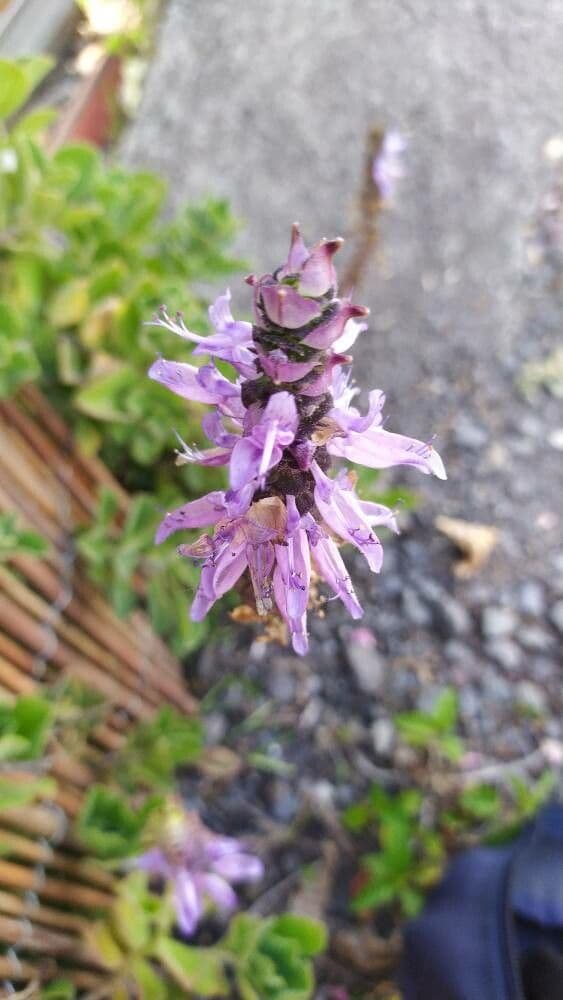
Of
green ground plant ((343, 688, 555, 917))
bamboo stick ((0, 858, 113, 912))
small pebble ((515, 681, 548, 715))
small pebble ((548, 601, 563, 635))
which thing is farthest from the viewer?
small pebble ((548, 601, 563, 635))

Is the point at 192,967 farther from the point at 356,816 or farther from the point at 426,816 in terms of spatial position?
the point at 426,816

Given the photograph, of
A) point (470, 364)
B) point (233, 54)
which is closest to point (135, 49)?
point (233, 54)

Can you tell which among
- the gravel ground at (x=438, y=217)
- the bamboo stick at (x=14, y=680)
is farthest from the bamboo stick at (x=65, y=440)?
the gravel ground at (x=438, y=217)

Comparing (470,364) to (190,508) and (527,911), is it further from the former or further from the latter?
(190,508)

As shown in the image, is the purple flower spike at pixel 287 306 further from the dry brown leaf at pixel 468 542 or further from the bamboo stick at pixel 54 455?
the dry brown leaf at pixel 468 542

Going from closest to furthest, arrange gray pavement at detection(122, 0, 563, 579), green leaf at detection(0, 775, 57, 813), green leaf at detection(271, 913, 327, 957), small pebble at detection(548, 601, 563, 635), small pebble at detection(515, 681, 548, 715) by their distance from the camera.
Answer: green leaf at detection(0, 775, 57, 813)
green leaf at detection(271, 913, 327, 957)
small pebble at detection(515, 681, 548, 715)
small pebble at detection(548, 601, 563, 635)
gray pavement at detection(122, 0, 563, 579)

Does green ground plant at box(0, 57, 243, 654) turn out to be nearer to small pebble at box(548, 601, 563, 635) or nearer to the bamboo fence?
the bamboo fence

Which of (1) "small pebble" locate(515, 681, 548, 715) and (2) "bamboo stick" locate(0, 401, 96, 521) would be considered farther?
(1) "small pebble" locate(515, 681, 548, 715)

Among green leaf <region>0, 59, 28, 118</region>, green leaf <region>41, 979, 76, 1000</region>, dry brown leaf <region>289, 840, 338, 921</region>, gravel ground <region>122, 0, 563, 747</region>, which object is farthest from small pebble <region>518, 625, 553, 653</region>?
green leaf <region>0, 59, 28, 118</region>
